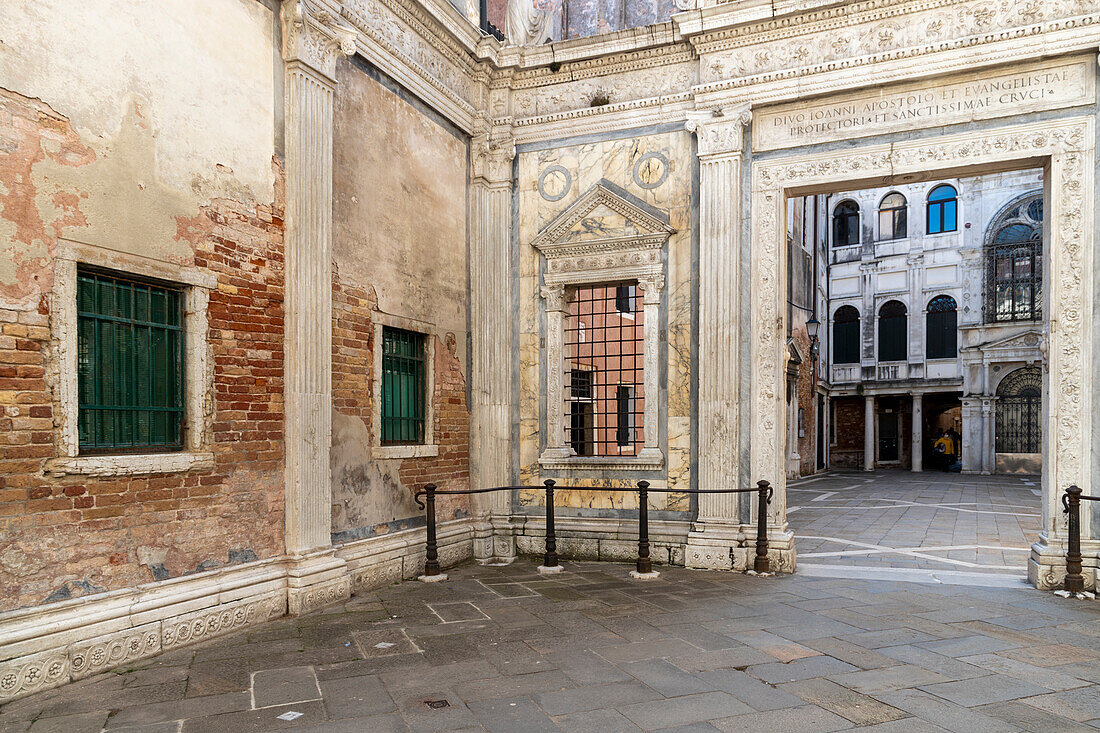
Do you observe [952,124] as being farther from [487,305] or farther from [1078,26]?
[487,305]

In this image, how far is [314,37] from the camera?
6363 millimetres

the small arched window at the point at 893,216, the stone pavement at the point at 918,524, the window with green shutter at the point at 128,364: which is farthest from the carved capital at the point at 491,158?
the small arched window at the point at 893,216

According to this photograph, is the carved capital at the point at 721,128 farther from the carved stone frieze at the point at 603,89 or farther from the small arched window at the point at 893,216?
the small arched window at the point at 893,216

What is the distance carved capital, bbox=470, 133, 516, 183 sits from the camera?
30.2 ft

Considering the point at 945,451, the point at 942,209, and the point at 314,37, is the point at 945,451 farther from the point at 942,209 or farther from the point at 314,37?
the point at 314,37

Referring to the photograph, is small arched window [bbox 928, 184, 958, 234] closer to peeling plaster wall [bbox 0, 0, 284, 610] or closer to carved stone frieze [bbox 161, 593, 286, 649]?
peeling plaster wall [bbox 0, 0, 284, 610]

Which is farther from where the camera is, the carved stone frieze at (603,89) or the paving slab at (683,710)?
the carved stone frieze at (603,89)

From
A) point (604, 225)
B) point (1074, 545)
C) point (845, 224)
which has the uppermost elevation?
point (845, 224)

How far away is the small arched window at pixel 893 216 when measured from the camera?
2616 centimetres

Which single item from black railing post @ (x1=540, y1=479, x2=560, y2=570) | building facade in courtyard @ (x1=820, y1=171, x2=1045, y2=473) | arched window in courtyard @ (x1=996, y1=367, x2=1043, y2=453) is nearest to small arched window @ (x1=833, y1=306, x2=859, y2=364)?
building facade in courtyard @ (x1=820, y1=171, x2=1045, y2=473)

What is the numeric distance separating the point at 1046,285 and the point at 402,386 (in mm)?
6925

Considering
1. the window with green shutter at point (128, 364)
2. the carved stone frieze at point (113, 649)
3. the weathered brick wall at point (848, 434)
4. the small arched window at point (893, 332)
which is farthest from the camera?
the weathered brick wall at point (848, 434)

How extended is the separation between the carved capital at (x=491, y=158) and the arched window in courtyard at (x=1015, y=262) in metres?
22.0

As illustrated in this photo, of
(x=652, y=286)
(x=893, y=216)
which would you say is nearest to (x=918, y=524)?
(x=652, y=286)
